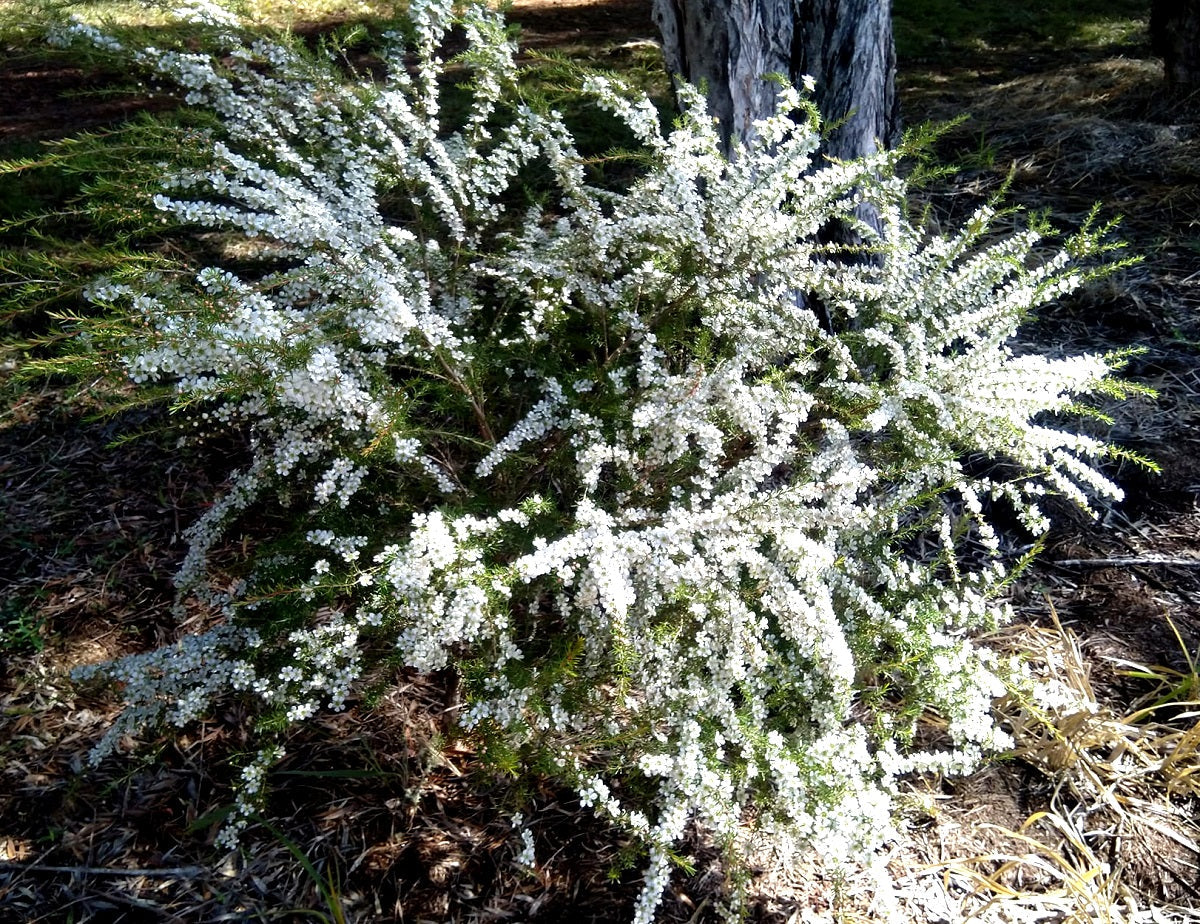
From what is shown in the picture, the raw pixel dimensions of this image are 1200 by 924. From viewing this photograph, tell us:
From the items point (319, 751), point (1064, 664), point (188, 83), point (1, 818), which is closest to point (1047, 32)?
point (1064, 664)

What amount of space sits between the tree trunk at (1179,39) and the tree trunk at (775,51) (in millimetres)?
2406

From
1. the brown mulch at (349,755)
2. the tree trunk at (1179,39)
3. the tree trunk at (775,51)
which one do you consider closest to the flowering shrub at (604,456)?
the brown mulch at (349,755)

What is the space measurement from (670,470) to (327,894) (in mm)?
1243

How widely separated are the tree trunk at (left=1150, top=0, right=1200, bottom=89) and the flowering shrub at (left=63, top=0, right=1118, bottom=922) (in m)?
2.97

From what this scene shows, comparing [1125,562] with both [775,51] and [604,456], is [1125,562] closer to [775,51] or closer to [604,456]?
[604,456]

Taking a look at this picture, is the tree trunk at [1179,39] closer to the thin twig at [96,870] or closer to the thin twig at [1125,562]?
the thin twig at [1125,562]

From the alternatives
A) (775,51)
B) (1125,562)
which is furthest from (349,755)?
(775,51)

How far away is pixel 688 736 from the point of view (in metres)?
1.67

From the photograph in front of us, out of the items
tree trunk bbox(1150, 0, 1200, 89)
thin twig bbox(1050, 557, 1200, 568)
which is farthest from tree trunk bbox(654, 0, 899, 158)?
tree trunk bbox(1150, 0, 1200, 89)

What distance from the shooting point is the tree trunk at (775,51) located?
264 centimetres

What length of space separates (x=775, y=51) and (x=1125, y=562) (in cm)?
194

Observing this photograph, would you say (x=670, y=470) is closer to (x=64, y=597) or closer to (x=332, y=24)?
(x=64, y=597)

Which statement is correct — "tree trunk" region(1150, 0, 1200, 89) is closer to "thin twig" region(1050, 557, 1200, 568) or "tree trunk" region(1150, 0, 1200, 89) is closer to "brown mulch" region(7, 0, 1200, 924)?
"brown mulch" region(7, 0, 1200, 924)

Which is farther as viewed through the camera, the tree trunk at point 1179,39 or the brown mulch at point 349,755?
the tree trunk at point 1179,39
